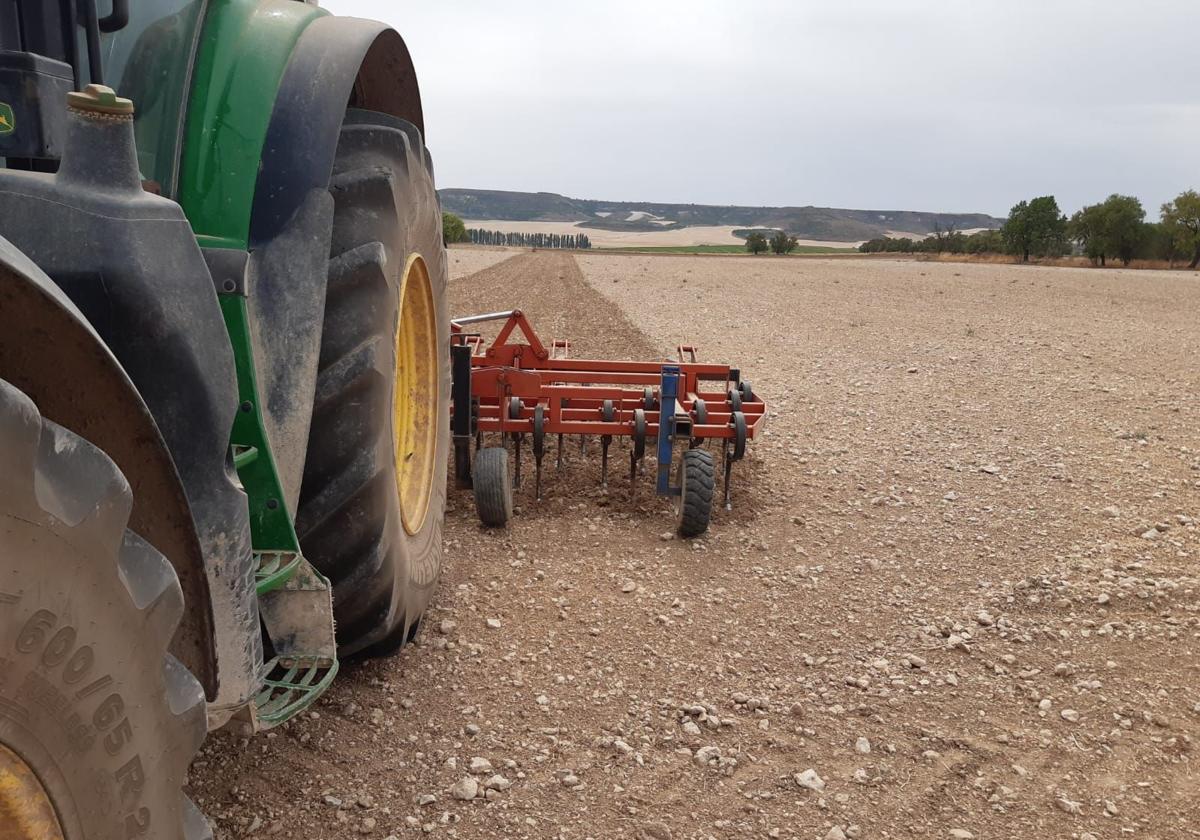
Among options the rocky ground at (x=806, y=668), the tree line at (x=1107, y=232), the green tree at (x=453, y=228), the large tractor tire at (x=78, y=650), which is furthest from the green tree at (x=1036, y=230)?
the large tractor tire at (x=78, y=650)

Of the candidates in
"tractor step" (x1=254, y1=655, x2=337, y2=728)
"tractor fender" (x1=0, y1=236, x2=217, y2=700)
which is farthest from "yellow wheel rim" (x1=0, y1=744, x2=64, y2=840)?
"tractor step" (x1=254, y1=655, x2=337, y2=728)

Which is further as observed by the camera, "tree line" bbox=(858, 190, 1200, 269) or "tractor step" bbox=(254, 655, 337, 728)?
"tree line" bbox=(858, 190, 1200, 269)

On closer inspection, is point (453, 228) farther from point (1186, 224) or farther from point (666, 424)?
point (666, 424)

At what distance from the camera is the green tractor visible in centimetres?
122

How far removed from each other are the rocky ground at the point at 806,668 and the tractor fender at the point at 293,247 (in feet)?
2.88

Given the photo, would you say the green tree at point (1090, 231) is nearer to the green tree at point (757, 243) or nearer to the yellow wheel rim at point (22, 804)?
the green tree at point (757, 243)

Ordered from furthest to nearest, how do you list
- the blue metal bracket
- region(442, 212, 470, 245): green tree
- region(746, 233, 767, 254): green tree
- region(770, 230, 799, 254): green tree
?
region(746, 233, 767, 254): green tree → region(770, 230, 799, 254): green tree → region(442, 212, 470, 245): green tree → the blue metal bracket

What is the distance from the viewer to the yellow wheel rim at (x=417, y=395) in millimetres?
3377

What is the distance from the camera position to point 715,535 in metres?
4.42

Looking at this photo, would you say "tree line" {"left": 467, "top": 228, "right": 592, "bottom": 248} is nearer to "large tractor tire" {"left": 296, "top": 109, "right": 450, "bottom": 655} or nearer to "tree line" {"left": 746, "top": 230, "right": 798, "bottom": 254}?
"tree line" {"left": 746, "top": 230, "right": 798, "bottom": 254}

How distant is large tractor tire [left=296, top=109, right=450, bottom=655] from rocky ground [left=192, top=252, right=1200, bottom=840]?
0.42 m

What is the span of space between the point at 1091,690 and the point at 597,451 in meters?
3.10

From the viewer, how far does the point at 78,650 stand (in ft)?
4.06

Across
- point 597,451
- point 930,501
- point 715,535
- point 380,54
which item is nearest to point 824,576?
point 715,535
